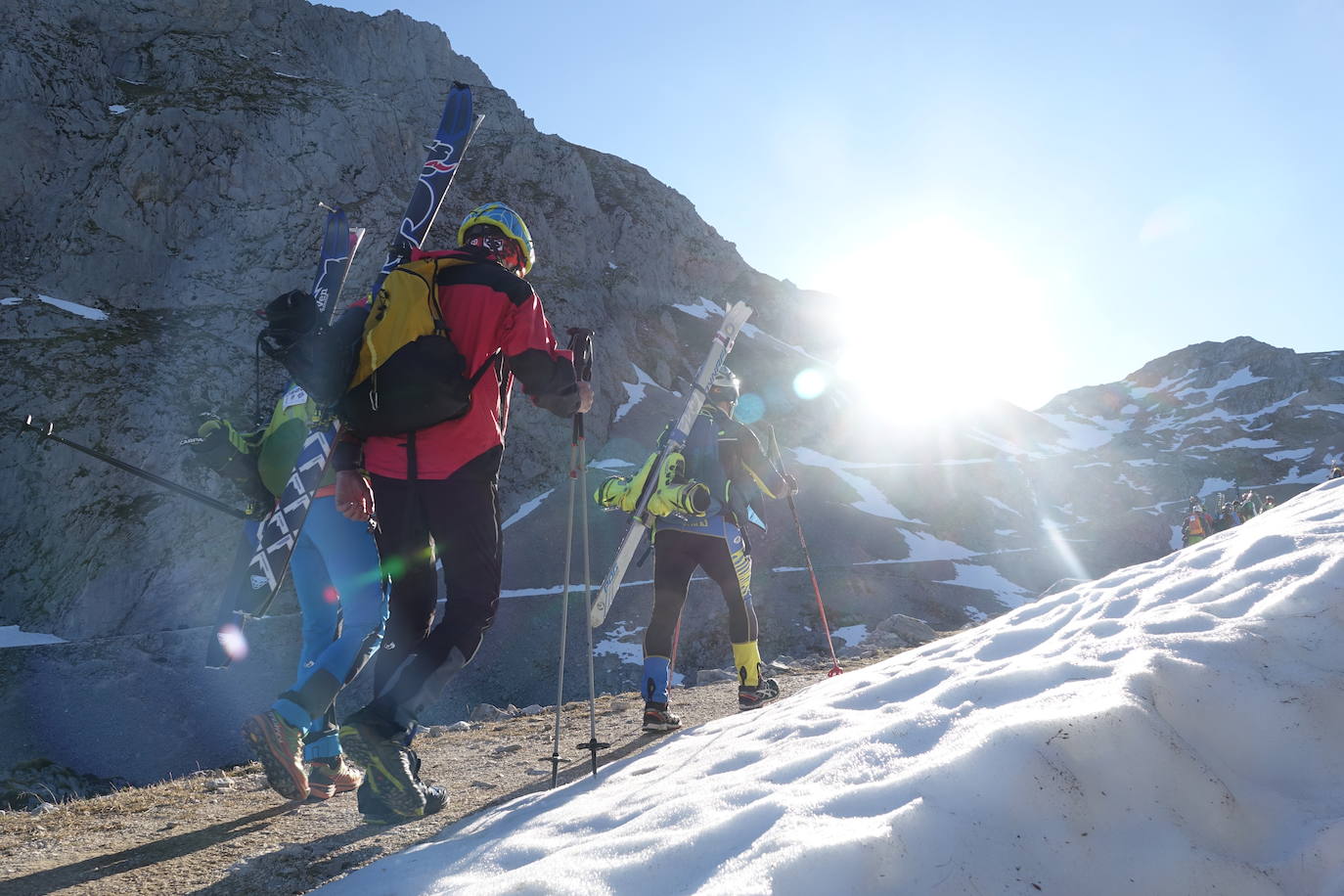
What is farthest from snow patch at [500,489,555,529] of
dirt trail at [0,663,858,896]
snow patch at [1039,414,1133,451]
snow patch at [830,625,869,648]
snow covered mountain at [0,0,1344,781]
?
snow patch at [1039,414,1133,451]

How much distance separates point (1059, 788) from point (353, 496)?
316 cm

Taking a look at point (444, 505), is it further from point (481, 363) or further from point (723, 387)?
point (723, 387)

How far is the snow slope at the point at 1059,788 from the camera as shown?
1.83 m

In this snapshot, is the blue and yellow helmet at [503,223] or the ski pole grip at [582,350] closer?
the ski pole grip at [582,350]

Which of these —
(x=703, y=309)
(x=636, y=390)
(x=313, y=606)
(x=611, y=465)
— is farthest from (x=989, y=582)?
(x=703, y=309)

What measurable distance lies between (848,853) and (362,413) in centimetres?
291

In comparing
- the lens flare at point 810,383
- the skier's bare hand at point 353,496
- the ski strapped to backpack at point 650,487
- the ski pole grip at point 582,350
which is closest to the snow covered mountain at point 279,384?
the lens flare at point 810,383

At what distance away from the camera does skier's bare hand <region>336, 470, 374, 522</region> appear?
3.57 metres

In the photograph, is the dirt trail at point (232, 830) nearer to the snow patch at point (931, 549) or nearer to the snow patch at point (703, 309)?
the snow patch at point (931, 549)

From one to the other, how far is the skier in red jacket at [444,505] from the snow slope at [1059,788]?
58cm

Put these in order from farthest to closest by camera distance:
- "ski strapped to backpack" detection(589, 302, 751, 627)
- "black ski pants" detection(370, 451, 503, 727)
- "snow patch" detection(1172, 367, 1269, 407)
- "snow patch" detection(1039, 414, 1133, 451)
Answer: "snow patch" detection(1172, 367, 1269, 407) < "snow patch" detection(1039, 414, 1133, 451) < "ski strapped to backpack" detection(589, 302, 751, 627) < "black ski pants" detection(370, 451, 503, 727)

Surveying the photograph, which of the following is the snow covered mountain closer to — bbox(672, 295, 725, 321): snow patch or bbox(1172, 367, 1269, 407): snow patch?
bbox(672, 295, 725, 321): snow patch

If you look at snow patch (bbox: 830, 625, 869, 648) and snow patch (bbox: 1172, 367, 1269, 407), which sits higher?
snow patch (bbox: 1172, 367, 1269, 407)

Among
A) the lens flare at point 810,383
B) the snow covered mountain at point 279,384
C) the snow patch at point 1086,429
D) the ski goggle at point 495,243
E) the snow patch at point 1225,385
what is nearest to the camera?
the ski goggle at point 495,243
